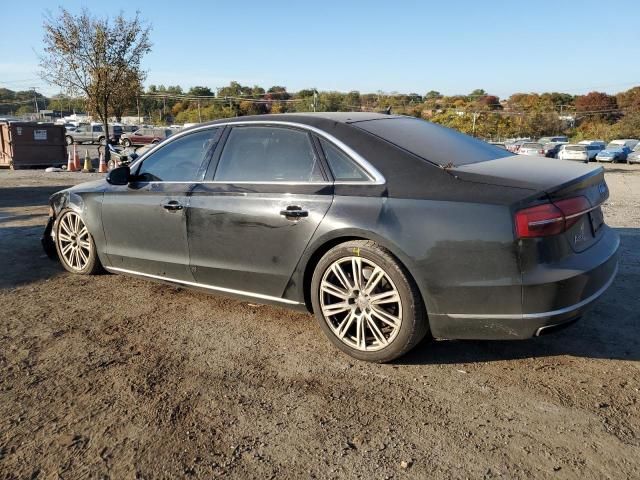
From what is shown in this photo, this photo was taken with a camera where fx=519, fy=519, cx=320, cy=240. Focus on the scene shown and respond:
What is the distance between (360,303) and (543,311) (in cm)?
105

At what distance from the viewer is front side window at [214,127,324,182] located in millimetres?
3590

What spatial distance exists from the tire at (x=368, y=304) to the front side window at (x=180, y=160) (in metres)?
1.49

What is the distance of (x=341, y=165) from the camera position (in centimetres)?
342

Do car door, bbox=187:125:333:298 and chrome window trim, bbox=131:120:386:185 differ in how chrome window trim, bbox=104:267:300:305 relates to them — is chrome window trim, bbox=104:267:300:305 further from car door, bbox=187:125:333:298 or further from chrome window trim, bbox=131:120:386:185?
chrome window trim, bbox=131:120:386:185

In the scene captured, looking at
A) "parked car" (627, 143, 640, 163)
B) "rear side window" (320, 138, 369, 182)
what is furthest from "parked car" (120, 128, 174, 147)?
"rear side window" (320, 138, 369, 182)

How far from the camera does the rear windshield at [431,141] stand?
3.37 metres

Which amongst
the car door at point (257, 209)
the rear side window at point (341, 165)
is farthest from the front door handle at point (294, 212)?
the rear side window at point (341, 165)

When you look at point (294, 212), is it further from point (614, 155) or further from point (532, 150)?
point (614, 155)

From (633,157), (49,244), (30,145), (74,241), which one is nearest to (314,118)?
(74,241)

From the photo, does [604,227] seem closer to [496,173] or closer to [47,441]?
[496,173]

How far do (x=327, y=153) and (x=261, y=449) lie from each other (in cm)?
192

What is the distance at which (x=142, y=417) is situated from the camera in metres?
2.69

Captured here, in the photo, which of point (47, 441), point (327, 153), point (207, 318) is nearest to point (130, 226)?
point (207, 318)

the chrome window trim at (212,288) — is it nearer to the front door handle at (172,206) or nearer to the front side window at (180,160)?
the front door handle at (172,206)
